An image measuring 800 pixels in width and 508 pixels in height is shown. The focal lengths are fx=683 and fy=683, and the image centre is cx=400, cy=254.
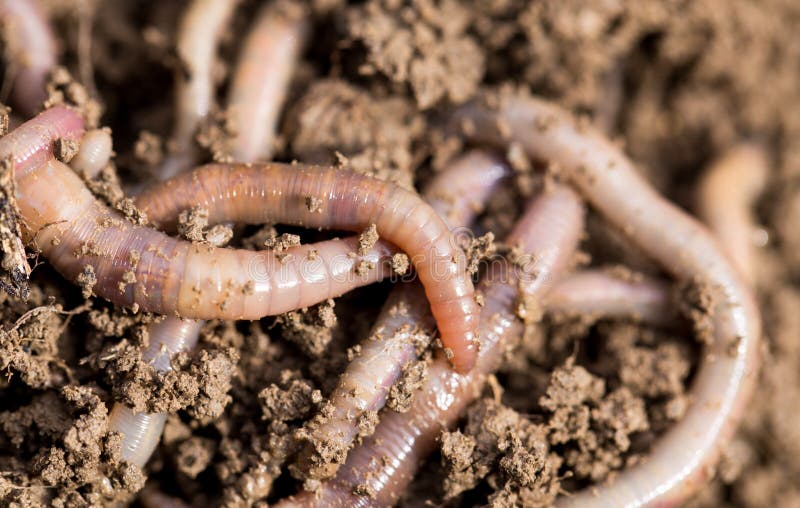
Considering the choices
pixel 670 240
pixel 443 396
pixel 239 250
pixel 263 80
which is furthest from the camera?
pixel 263 80

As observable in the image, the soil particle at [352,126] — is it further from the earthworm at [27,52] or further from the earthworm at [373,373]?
the earthworm at [27,52]

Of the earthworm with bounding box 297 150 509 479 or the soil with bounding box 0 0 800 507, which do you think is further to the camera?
the soil with bounding box 0 0 800 507

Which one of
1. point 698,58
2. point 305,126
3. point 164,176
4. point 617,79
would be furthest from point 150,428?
point 698,58

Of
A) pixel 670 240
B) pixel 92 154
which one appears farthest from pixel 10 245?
pixel 670 240

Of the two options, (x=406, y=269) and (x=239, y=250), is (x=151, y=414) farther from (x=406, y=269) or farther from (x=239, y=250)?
(x=406, y=269)

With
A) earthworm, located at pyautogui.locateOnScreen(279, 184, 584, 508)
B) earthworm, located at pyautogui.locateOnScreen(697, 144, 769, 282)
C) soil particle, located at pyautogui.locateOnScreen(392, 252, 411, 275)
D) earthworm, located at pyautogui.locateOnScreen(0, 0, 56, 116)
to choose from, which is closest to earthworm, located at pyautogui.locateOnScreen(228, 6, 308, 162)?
earthworm, located at pyautogui.locateOnScreen(0, 0, 56, 116)

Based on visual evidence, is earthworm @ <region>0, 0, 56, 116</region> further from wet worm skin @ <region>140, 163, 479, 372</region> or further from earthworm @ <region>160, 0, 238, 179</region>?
wet worm skin @ <region>140, 163, 479, 372</region>

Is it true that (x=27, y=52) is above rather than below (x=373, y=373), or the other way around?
above
